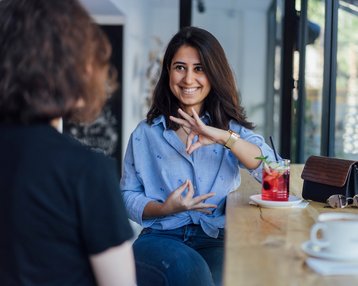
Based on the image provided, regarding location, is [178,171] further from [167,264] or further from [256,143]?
[167,264]

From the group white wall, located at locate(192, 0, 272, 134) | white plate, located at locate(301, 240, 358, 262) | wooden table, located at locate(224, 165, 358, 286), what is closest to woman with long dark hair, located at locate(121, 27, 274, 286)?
wooden table, located at locate(224, 165, 358, 286)

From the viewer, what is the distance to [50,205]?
91cm

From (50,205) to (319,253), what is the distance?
1.58 feet

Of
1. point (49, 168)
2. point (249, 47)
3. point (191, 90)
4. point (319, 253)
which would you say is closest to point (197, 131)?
point (191, 90)

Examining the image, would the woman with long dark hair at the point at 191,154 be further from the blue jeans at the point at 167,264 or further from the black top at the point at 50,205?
the black top at the point at 50,205

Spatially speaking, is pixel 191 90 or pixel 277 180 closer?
pixel 277 180

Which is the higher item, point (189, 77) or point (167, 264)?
point (189, 77)

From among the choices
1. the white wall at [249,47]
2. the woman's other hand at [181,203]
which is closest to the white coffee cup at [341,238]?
the woman's other hand at [181,203]

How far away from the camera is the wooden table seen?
94cm

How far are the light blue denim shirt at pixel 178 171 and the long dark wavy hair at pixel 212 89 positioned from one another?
0.27 feet

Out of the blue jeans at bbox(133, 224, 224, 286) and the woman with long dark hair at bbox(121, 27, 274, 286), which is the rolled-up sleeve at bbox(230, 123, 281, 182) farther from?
the blue jeans at bbox(133, 224, 224, 286)

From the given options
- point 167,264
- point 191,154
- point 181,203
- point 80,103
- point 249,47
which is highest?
point 249,47

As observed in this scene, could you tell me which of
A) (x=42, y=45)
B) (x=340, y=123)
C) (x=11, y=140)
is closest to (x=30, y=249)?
(x=11, y=140)

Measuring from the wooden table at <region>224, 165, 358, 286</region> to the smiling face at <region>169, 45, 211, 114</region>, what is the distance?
0.38m
